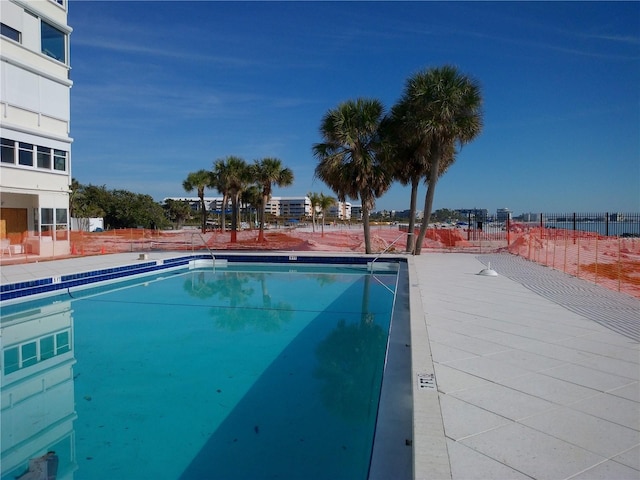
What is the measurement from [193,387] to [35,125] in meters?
16.5

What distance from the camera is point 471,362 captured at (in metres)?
4.20

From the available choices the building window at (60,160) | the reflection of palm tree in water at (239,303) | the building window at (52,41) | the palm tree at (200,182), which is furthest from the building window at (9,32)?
the palm tree at (200,182)

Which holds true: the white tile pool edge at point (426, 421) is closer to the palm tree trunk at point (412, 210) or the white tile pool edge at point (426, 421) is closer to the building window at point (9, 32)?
the palm tree trunk at point (412, 210)

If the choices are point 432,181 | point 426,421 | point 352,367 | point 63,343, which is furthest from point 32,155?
point 426,421

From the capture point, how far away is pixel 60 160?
18.3 meters

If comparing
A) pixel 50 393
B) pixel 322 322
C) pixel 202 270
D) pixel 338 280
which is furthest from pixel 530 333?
pixel 202 270

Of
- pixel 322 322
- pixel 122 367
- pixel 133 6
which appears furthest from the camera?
pixel 133 6

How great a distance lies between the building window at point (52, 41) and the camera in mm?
17562

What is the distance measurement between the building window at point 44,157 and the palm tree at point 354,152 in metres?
10.8

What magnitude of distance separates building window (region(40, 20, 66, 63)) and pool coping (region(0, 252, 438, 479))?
950 cm

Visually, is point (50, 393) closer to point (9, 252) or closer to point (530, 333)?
point (530, 333)

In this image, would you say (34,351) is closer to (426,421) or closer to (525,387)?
(426,421)

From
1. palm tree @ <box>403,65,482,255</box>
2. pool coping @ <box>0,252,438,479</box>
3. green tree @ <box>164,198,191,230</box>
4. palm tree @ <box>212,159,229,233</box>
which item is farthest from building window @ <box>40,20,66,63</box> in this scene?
green tree @ <box>164,198,191,230</box>

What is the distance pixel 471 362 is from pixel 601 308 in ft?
12.7
